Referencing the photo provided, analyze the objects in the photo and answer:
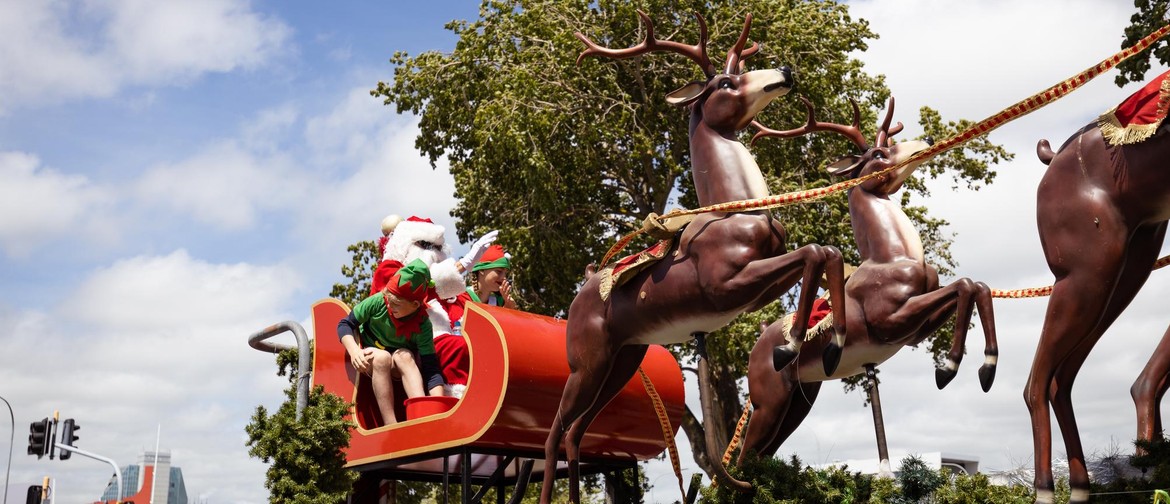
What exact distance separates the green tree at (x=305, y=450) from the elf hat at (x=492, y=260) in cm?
175

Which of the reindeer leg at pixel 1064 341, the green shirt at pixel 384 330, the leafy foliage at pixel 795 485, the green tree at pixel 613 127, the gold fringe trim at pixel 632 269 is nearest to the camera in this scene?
the reindeer leg at pixel 1064 341

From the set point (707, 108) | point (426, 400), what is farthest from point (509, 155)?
point (707, 108)

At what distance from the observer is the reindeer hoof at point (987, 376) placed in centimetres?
523

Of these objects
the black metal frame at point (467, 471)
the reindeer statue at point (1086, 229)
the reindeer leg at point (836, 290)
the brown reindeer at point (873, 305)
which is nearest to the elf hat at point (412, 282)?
the black metal frame at point (467, 471)

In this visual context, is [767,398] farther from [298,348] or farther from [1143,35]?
[1143,35]

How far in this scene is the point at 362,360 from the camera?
8133 millimetres

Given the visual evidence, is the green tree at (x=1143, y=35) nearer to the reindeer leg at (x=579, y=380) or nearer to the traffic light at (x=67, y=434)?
the reindeer leg at (x=579, y=380)

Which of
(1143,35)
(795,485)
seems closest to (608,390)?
(795,485)

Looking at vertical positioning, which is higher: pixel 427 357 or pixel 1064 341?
pixel 427 357

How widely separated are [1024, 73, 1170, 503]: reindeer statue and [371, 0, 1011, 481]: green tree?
975cm

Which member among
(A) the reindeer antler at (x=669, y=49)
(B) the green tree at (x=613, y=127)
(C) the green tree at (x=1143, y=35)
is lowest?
(A) the reindeer antler at (x=669, y=49)

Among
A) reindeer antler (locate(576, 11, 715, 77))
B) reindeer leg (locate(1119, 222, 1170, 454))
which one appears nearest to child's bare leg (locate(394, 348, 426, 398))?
reindeer antler (locate(576, 11, 715, 77))

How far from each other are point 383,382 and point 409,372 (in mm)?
220

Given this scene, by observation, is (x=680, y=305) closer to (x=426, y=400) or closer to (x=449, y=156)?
(x=426, y=400)
